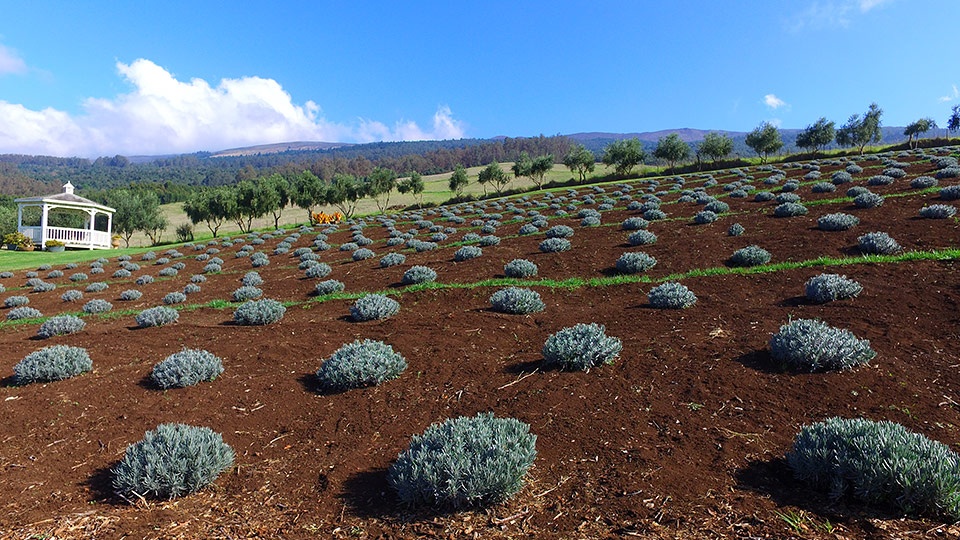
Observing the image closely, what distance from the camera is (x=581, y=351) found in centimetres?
618

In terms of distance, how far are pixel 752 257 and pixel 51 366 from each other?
13.4m

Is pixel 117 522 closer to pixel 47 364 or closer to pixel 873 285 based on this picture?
pixel 47 364

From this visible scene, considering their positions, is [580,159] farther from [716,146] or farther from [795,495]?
[795,495]

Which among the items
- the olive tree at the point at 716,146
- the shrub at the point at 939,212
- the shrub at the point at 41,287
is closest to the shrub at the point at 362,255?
the shrub at the point at 41,287

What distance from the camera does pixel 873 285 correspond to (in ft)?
27.9

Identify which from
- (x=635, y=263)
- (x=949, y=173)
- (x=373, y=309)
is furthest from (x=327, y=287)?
(x=949, y=173)

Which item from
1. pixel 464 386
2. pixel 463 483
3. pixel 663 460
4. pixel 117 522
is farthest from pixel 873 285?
pixel 117 522

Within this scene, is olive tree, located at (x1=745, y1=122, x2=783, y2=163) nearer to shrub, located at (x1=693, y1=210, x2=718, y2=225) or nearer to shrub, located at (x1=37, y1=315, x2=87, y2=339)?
shrub, located at (x1=693, y1=210, x2=718, y2=225)

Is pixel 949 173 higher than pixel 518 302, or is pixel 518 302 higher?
pixel 949 173

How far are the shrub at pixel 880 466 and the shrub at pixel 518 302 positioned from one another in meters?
5.72

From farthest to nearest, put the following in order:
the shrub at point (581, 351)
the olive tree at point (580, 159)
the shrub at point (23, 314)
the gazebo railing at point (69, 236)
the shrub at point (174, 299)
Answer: the olive tree at point (580, 159), the gazebo railing at point (69, 236), the shrub at point (174, 299), the shrub at point (23, 314), the shrub at point (581, 351)

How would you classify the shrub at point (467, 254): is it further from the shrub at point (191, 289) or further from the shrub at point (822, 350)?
the shrub at point (822, 350)

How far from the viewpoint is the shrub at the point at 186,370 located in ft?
22.0

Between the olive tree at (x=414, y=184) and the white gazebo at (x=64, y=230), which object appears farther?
the olive tree at (x=414, y=184)
